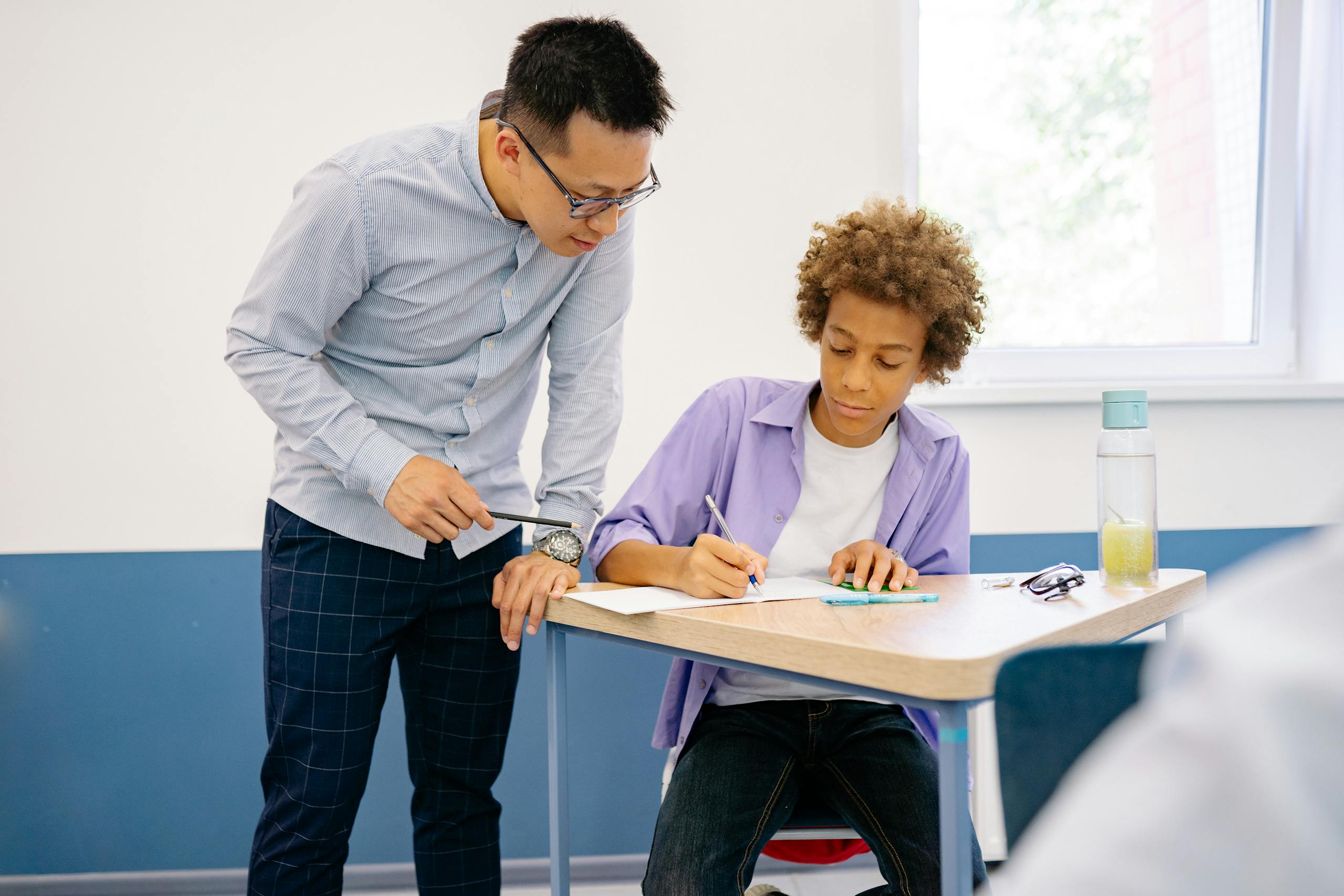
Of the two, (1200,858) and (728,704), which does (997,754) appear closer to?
(728,704)

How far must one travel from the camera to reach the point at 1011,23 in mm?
2352

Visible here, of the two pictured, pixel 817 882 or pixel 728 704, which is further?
pixel 817 882

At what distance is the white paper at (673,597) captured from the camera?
45.2 inches

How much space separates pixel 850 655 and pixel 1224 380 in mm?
1910

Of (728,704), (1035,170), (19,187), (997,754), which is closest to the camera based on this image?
(997,754)

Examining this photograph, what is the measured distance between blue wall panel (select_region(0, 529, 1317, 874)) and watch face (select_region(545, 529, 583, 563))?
0.82m

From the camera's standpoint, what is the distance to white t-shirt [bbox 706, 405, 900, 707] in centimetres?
150

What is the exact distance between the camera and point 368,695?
4.48ft

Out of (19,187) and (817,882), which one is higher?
(19,187)

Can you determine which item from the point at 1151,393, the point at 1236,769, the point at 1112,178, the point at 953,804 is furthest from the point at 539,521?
the point at 1112,178

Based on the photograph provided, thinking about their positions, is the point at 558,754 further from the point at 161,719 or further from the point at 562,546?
the point at 161,719

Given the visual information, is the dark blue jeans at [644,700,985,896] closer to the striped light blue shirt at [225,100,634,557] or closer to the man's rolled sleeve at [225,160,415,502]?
the striped light blue shirt at [225,100,634,557]

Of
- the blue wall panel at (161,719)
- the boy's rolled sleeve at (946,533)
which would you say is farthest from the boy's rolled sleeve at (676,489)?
the blue wall panel at (161,719)

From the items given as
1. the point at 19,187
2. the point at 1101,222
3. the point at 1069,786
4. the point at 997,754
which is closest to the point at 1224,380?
the point at 1101,222
